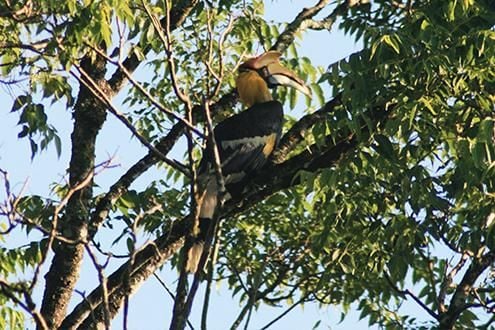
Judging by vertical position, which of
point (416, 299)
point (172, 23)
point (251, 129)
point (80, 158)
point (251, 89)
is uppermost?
point (172, 23)

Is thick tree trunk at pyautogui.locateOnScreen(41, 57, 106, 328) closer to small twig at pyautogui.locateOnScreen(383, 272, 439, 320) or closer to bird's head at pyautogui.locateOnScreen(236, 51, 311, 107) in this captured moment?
bird's head at pyautogui.locateOnScreen(236, 51, 311, 107)

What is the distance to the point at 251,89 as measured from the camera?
28.9 feet

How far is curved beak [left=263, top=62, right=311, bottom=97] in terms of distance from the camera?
7.88 meters

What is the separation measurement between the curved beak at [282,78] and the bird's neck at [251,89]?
72 mm

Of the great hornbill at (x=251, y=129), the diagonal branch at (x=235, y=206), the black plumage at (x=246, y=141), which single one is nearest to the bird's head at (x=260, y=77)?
the great hornbill at (x=251, y=129)

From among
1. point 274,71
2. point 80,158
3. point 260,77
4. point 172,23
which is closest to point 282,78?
point 274,71

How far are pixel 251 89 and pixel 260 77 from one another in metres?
0.11

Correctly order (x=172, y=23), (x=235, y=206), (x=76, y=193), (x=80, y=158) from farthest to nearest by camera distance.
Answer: (x=172, y=23) < (x=80, y=158) < (x=76, y=193) < (x=235, y=206)

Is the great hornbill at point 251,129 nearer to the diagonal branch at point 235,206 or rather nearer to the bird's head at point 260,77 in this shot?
the bird's head at point 260,77

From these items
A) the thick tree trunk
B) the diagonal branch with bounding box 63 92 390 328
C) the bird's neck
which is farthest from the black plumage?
the thick tree trunk

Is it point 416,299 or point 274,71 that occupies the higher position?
point 274,71

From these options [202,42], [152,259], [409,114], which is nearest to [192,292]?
[409,114]

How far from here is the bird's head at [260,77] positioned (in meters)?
8.41

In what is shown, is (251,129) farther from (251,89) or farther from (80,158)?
(80,158)
